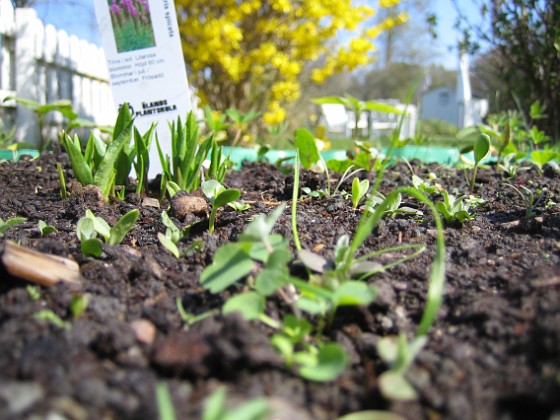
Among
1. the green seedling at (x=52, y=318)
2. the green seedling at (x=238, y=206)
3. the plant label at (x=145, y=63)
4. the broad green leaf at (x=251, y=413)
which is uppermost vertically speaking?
the plant label at (x=145, y=63)

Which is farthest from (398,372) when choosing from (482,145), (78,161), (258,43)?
(258,43)

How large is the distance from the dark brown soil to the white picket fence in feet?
9.13

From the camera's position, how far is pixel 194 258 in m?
1.04

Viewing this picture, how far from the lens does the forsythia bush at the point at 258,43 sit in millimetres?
4906

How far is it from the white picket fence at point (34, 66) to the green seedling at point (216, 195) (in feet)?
8.12

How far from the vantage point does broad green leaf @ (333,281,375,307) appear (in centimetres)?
70

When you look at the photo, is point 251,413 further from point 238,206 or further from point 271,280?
point 238,206

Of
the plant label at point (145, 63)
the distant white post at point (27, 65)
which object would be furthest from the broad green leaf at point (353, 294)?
the distant white post at point (27, 65)

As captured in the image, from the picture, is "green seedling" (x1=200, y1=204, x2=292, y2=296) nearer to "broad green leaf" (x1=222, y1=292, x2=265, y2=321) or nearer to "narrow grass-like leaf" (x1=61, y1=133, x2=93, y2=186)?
"broad green leaf" (x1=222, y1=292, x2=265, y2=321)

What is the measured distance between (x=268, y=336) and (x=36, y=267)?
41cm

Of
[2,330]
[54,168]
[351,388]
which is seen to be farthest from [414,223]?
[54,168]

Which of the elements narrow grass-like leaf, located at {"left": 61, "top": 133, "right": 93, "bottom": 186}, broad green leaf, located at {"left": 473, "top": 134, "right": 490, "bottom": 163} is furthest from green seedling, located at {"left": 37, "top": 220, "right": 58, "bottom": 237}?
broad green leaf, located at {"left": 473, "top": 134, "right": 490, "bottom": 163}

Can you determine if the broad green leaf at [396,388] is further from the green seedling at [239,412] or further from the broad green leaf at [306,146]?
the broad green leaf at [306,146]

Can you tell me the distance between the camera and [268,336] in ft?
2.48
